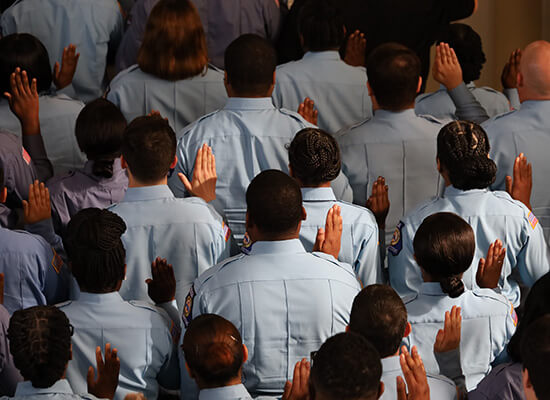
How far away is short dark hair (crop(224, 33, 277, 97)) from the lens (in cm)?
403

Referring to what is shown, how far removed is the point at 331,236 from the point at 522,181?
0.95 m

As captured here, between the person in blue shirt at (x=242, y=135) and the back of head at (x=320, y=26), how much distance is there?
2.11 ft

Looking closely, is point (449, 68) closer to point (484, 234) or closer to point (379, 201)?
point (379, 201)

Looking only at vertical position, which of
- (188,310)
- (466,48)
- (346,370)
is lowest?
(188,310)

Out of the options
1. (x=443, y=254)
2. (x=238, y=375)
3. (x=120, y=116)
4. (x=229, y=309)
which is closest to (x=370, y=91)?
(x=120, y=116)

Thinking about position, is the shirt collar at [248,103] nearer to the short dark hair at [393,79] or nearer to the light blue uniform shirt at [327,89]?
the short dark hair at [393,79]

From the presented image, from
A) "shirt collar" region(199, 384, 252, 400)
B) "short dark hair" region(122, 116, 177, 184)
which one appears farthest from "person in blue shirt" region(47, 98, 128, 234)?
"shirt collar" region(199, 384, 252, 400)

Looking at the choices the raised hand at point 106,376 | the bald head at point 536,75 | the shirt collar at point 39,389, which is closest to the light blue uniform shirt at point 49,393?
the shirt collar at point 39,389

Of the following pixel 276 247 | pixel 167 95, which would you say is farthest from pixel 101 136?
pixel 276 247

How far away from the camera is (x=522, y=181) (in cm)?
395

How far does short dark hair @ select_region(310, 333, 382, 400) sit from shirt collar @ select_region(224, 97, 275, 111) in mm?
1742

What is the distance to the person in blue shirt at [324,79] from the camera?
4.67 meters

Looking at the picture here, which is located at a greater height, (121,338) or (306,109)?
(306,109)

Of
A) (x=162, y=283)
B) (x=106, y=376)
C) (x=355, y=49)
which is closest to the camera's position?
(x=106, y=376)
